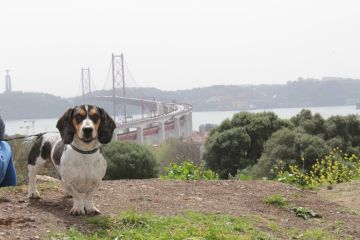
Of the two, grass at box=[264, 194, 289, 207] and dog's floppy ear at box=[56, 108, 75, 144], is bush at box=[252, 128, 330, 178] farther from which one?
dog's floppy ear at box=[56, 108, 75, 144]

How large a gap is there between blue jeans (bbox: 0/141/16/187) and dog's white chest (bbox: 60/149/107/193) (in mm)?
973

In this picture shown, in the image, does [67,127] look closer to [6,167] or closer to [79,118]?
[79,118]

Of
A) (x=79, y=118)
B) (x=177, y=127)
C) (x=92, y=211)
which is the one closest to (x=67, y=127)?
(x=79, y=118)

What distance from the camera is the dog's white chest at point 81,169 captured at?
5.16m

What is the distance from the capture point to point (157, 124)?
7206 cm

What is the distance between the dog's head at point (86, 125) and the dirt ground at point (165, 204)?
787 mm

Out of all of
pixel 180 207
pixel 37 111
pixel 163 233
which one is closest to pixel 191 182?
pixel 180 207

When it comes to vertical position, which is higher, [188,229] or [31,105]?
[188,229]

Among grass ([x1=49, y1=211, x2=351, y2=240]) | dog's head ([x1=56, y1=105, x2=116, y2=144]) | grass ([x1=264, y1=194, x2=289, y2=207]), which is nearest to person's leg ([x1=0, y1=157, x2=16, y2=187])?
dog's head ([x1=56, y1=105, x2=116, y2=144])

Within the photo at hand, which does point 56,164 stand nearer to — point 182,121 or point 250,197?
point 250,197

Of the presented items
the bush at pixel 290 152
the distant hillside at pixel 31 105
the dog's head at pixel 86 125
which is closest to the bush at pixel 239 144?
the bush at pixel 290 152

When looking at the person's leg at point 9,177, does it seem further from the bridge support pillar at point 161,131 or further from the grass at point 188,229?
the bridge support pillar at point 161,131

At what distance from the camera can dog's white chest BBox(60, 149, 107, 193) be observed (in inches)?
203

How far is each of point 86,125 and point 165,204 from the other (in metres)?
1.98
